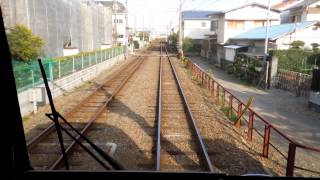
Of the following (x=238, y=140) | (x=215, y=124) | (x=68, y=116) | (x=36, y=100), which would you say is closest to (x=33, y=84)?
(x=36, y=100)

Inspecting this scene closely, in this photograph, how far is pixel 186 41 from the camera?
60.5 meters

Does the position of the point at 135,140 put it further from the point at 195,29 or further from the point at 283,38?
the point at 195,29

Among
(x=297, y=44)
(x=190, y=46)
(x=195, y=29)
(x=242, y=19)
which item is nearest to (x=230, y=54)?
(x=297, y=44)

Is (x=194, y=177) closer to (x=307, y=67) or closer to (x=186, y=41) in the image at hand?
(x=307, y=67)

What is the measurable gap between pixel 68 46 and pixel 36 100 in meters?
16.4

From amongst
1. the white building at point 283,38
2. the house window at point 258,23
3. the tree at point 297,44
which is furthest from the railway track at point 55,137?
the house window at point 258,23

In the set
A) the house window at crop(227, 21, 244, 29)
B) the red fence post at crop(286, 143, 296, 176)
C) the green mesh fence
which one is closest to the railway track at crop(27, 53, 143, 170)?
the green mesh fence

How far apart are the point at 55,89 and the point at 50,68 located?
1.00 metres

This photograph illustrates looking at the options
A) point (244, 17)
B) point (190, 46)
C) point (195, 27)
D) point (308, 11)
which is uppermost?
point (308, 11)

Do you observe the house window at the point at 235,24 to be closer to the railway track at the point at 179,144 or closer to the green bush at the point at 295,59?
the green bush at the point at 295,59

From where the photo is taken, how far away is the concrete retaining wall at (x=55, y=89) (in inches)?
476

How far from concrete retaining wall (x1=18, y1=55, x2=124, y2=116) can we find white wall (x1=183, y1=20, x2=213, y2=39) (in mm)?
44608

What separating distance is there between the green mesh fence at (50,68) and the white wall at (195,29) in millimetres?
45075

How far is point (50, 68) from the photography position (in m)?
15.0
